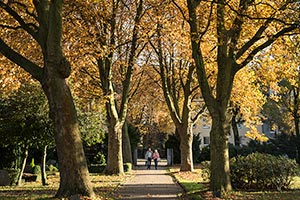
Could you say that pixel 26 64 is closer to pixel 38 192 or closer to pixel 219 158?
pixel 38 192

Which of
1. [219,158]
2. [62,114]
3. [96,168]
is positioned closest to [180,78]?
[96,168]

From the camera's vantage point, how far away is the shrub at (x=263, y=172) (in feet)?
51.2

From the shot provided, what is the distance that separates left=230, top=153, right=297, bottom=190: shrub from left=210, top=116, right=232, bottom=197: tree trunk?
7.55 feet

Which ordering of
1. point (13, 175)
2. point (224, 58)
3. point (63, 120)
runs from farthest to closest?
1. point (13, 175)
2. point (224, 58)
3. point (63, 120)

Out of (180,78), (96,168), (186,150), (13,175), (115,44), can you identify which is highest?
(115,44)

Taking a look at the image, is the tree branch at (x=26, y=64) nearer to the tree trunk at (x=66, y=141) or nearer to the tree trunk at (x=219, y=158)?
the tree trunk at (x=66, y=141)

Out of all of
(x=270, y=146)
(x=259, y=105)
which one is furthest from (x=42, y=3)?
(x=270, y=146)

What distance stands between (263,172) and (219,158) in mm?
2915

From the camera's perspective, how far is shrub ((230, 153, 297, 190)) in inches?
615

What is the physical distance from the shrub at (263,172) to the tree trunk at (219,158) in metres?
2.30

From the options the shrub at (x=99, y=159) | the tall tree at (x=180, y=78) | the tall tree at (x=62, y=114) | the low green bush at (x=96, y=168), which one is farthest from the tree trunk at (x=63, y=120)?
the shrub at (x=99, y=159)

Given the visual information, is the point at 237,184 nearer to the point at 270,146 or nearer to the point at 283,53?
the point at 283,53

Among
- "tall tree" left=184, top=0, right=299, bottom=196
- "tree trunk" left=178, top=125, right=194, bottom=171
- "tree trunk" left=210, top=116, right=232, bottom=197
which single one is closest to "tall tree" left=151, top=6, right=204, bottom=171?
"tree trunk" left=178, top=125, right=194, bottom=171

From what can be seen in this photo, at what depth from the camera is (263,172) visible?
1567 centimetres
